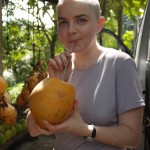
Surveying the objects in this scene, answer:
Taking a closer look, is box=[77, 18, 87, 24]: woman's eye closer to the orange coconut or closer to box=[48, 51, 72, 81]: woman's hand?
box=[48, 51, 72, 81]: woman's hand

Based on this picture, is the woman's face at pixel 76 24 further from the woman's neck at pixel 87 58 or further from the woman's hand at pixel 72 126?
the woman's hand at pixel 72 126

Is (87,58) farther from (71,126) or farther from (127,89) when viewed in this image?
(71,126)

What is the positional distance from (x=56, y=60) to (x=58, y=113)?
36 centimetres

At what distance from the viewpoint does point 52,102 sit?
4.20ft

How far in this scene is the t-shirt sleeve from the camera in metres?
1.46

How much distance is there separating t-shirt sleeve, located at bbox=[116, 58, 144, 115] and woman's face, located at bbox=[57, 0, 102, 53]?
197 mm

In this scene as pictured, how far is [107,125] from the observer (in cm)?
150

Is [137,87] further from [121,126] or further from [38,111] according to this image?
[38,111]

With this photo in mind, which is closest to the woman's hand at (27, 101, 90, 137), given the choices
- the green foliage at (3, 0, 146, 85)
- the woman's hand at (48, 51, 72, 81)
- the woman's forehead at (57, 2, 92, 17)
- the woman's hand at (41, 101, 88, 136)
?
the woman's hand at (41, 101, 88, 136)

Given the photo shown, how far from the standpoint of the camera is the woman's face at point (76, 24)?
1.49 meters

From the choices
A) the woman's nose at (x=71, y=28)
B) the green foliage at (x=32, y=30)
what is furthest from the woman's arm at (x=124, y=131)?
the green foliage at (x=32, y=30)

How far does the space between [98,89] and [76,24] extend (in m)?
0.29

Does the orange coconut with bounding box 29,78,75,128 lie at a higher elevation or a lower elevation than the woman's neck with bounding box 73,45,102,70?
lower

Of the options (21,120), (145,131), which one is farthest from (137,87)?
(21,120)
